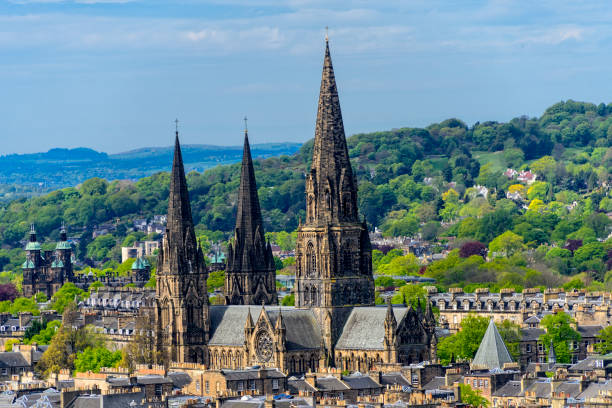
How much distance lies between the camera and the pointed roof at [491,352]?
124 metres

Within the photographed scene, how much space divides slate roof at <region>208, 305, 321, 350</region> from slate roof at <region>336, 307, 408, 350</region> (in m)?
2.23

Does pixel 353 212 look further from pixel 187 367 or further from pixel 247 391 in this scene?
pixel 247 391

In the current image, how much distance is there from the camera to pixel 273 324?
134875 mm

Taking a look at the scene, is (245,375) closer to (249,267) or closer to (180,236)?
(180,236)

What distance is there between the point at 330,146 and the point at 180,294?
16.6m

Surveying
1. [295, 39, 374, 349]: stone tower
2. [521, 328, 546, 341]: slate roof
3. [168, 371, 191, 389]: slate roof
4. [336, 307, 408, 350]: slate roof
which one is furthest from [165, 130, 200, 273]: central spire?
[521, 328, 546, 341]: slate roof

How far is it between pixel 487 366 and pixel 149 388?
24.7 meters

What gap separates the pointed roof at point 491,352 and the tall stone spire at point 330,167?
1700cm

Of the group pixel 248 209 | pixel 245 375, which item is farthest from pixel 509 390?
pixel 248 209

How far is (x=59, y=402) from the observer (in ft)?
336

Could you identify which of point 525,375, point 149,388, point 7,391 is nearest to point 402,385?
point 525,375

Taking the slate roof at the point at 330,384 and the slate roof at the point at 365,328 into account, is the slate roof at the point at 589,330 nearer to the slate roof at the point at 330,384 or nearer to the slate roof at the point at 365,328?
the slate roof at the point at 365,328

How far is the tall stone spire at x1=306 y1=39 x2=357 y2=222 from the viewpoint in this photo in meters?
138

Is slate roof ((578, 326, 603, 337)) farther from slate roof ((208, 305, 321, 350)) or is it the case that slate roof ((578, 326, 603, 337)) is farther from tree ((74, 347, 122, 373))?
tree ((74, 347, 122, 373))
